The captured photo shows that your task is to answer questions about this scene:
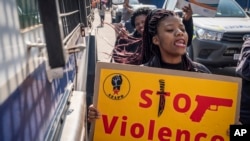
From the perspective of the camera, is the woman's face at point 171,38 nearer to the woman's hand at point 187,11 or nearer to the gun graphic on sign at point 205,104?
the gun graphic on sign at point 205,104

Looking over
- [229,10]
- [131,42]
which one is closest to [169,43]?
[131,42]

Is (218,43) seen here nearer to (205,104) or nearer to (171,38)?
(171,38)

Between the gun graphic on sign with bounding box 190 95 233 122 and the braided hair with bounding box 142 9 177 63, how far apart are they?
21.8 inches

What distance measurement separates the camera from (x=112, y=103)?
2016mm

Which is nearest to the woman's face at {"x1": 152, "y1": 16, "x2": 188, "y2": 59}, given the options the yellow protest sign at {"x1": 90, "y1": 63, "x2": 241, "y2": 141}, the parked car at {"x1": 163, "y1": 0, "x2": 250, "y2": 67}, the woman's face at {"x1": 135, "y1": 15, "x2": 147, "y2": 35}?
the yellow protest sign at {"x1": 90, "y1": 63, "x2": 241, "y2": 141}

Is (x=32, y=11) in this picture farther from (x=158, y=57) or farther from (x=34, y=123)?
(x=158, y=57)

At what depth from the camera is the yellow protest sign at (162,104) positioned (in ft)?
6.39

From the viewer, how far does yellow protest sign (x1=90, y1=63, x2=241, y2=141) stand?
1.95 metres

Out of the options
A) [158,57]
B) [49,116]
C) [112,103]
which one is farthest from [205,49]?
[49,116]

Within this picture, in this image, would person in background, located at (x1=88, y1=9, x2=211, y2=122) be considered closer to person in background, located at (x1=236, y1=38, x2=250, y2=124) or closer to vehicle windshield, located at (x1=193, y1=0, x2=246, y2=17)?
person in background, located at (x1=236, y1=38, x2=250, y2=124)

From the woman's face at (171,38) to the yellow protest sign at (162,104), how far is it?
0.84 ft

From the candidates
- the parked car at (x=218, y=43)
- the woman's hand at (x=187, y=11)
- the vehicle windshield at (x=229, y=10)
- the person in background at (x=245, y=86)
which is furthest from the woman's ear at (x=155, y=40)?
the vehicle windshield at (x=229, y=10)

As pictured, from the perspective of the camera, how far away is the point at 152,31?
246cm

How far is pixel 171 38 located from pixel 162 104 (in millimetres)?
463
